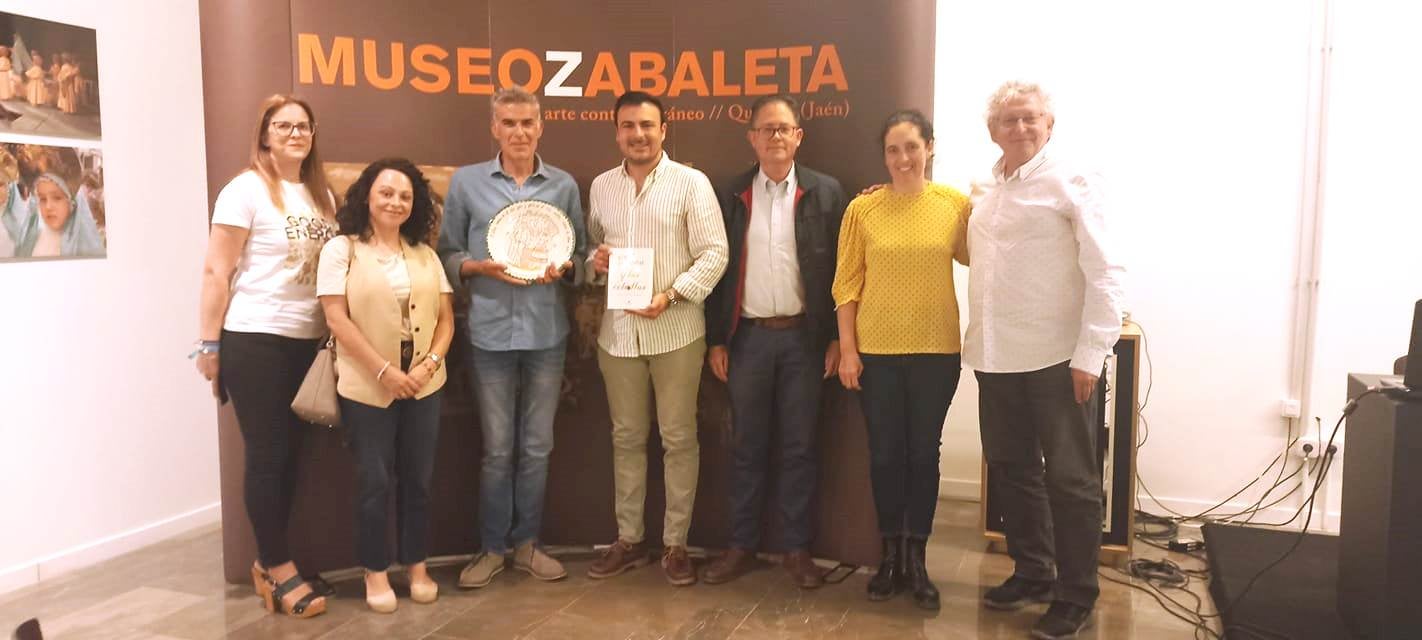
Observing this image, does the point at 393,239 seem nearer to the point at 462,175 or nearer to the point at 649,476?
the point at 462,175

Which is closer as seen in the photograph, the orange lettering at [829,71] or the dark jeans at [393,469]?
the dark jeans at [393,469]

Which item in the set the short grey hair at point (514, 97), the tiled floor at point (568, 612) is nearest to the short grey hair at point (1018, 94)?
the short grey hair at point (514, 97)

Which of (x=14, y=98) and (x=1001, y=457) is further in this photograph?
(x=14, y=98)

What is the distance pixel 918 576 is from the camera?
10.7ft

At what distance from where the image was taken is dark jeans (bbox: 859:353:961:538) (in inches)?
124

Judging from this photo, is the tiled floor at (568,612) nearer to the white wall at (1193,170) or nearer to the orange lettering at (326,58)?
the white wall at (1193,170)

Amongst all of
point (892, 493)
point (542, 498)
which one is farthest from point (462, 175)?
point (892, 493)

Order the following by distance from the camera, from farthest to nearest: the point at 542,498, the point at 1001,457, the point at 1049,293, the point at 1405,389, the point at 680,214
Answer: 1. the point at 542,498
2. the point at 680,214
3. the point at 1001,457
4. the point at 1049,293
5. the point at 1405,389

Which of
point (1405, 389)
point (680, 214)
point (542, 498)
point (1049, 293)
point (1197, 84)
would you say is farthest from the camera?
point (1197, 84)

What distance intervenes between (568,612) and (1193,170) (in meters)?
3.35

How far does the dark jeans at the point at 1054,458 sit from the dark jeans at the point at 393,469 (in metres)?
1.95

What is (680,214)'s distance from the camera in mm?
3359

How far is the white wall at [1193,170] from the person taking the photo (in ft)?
13.4

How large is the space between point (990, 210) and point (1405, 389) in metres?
1.21
